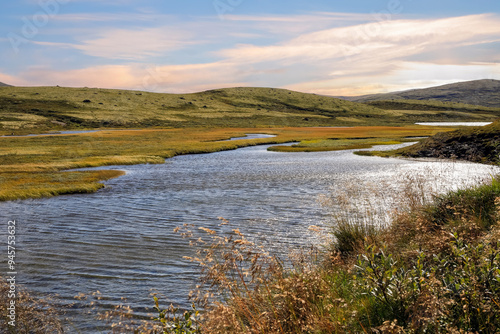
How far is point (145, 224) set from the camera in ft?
55.9

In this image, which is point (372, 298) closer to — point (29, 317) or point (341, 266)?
point (341, 266)

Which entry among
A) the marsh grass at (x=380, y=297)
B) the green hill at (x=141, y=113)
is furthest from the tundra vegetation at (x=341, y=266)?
the green hill at (x=141, y=113)

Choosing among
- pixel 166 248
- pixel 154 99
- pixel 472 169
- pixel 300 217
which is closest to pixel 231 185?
pixel 300 217

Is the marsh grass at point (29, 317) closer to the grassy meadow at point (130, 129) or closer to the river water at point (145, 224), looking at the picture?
the river water at point (145, 224)

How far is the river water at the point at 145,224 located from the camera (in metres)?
10.0

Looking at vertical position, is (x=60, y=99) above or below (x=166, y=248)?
above

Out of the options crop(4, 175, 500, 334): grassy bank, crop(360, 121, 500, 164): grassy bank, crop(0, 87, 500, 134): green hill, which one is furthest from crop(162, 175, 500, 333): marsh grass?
crop(0, 87, 500, 134): green hill

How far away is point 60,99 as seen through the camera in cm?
16462

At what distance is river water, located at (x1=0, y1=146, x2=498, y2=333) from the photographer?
10.0 meters

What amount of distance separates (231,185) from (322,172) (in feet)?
30.9

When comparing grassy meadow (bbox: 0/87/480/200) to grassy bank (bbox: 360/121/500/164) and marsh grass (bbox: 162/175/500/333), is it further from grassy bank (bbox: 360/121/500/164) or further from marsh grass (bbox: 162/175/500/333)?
marsh grass (bbox: 162/175/500/333)

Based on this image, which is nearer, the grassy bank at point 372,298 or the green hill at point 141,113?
the grassy bank at point 372,298

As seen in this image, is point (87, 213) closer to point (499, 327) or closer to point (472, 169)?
point (499, 327)

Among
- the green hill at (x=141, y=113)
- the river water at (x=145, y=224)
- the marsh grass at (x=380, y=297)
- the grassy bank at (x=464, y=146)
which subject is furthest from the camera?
the green hill at (x=141, y=113)
